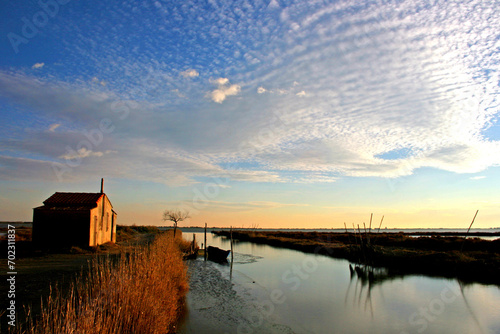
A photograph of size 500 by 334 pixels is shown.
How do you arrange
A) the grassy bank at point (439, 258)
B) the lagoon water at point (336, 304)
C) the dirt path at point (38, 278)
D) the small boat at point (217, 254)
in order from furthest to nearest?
the small boat at point (217, 254) → the grassy bank at point (439, 258) → the lagoon water at point (336, 304) → the dirt path at point (38, 278)

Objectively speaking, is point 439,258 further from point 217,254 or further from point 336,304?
point 217,254

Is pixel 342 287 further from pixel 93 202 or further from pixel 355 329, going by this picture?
pixel 93 202

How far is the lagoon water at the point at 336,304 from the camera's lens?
1002 cm

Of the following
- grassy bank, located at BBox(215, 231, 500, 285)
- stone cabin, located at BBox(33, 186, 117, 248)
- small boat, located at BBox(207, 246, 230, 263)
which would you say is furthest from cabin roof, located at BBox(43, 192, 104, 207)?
grassy bank, located at BBox(215, 231, 500, 285)

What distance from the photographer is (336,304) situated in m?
13.1

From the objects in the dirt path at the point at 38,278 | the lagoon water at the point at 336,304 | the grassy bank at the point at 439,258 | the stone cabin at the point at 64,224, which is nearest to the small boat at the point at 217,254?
the lagoon water at the point at 336,304

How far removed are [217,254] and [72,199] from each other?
37.8ft

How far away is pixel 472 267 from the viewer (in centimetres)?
1858

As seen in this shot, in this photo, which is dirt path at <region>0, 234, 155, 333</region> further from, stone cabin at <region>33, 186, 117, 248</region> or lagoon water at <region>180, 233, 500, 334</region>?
lagoon water at <region>180, 233, 500, 334</region>

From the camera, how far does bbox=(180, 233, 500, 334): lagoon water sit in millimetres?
10023

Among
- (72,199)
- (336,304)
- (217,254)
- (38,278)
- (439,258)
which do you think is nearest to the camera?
(38,278)

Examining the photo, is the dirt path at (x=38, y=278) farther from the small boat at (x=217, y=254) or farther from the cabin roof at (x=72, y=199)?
the small boat at (x=217, y=254)

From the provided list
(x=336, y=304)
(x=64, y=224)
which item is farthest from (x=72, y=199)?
(x=336, y=304)

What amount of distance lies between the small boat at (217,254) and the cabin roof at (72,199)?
10.1m
